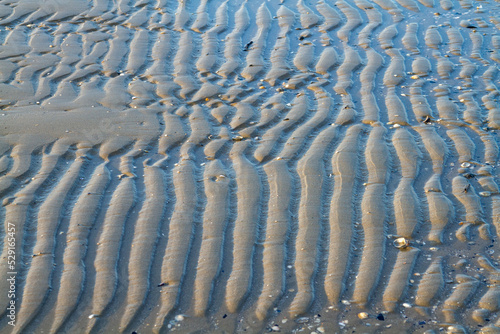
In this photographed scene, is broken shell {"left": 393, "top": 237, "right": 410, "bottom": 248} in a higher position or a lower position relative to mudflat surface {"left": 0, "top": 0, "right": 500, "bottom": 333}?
lower

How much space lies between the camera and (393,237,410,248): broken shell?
2.95 meters

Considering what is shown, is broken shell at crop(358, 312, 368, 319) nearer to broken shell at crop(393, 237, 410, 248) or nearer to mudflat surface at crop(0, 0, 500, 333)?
mudflat surface at crop(0, 0, 500, 333)

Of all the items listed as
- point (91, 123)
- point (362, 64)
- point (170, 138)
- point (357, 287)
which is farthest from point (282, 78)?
point (357, 287)

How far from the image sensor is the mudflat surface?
104 inches

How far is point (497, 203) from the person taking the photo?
3270 millimetres

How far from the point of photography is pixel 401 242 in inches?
117

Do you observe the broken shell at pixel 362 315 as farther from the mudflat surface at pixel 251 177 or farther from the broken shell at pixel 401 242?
the broken shell at pixel 401 242

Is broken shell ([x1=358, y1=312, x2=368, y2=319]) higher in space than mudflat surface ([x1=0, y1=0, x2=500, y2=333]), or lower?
lower

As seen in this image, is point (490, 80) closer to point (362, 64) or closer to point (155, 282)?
point (362, 64)

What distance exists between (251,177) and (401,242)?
1.07m

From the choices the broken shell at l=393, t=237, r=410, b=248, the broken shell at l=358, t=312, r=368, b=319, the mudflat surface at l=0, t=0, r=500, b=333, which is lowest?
the broken shell at l=358, t=312, r=368, b=319

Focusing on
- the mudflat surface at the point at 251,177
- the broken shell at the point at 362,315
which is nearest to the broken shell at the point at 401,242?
the mudflat surface at the point at 251,177

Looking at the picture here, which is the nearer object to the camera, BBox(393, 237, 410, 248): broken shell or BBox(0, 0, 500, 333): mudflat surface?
BBox(0, 0, 500, 333): mudflat surface

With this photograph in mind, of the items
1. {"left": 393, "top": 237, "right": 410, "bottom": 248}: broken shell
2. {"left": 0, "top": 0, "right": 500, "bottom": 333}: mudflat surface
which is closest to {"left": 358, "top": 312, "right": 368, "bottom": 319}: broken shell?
{"left": 0, "top": 0, "right": 500, "bottom": 333}: mudflat surface
